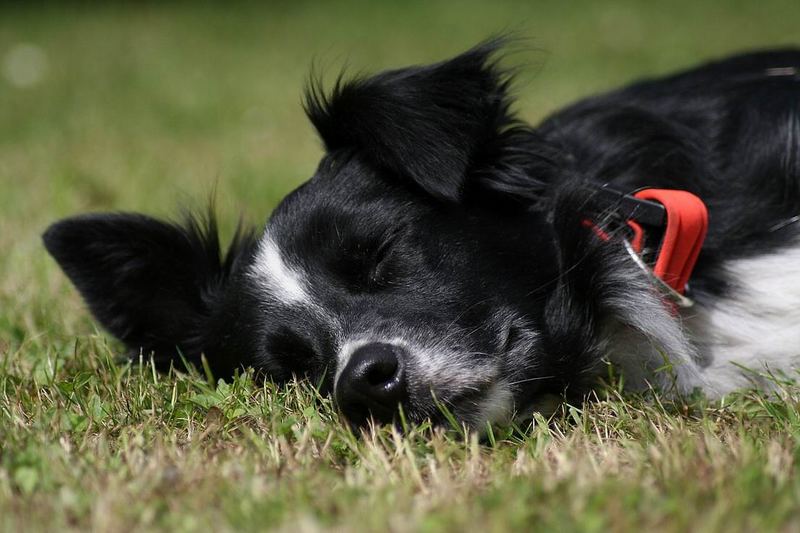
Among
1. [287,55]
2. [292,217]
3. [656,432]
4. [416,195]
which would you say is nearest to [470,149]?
[416,195]

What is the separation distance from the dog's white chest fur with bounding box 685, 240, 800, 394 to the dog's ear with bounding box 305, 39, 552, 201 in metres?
0.78

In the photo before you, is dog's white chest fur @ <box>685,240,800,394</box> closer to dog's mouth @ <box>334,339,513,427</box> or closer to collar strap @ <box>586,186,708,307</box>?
collar strap @ <box>586,186,708,307</box>

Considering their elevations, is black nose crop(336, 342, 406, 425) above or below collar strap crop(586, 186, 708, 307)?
below

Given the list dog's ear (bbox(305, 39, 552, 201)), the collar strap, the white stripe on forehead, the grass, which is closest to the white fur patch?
the grass

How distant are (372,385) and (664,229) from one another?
118cm

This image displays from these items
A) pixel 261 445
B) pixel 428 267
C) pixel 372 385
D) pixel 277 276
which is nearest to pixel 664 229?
pixel 428 267

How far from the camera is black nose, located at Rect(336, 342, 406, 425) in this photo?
257 centimetres

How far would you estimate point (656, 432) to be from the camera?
8.08ft

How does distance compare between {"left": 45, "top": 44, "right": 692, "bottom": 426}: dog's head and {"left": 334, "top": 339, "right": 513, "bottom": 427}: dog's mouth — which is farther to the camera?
{"left": 45, "top": 44, "right": 692, "bottom": 426}: dog's head

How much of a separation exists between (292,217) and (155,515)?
51.1 inches

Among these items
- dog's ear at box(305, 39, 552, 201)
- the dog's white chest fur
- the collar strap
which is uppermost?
dog's ear at box(305, 39, 552, 201)

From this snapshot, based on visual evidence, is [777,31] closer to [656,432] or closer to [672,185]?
[672,185]

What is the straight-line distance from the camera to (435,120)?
3.02m

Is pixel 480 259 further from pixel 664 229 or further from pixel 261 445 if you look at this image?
pixel 261 445
